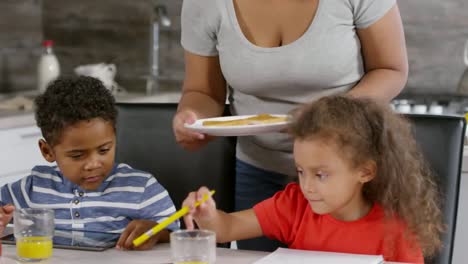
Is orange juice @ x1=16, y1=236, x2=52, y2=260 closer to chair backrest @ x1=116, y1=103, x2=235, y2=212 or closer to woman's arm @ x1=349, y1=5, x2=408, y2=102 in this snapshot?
chair backrest @ x1=116, y1=103, x2=235, y2=212

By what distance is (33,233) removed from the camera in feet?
5.68

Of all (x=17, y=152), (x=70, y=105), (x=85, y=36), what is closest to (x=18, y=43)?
(x=85, y=36)

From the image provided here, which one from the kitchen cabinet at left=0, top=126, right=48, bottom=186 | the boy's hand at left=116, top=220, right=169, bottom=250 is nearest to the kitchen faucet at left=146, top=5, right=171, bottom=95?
the kitchen cabinet at left=0, top=126, right=48, bottom=186

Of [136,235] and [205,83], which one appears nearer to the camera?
[136,235]

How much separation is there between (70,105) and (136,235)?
332 mm

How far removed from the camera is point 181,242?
5.22ft

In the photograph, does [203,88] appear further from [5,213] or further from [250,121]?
[5,213]

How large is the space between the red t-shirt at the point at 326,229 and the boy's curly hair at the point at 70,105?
0.40m

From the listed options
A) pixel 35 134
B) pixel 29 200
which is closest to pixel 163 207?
pixel 29 200

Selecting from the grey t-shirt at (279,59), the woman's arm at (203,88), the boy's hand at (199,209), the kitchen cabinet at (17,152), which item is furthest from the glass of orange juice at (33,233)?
the kitchen cabinet at (17,152)

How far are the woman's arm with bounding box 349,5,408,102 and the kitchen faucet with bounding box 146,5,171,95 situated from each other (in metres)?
2.48

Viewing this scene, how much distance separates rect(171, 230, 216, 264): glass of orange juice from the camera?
1.59 meters

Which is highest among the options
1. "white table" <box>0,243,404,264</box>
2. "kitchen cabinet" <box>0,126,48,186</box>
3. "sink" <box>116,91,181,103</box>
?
"sink" <box>116,91,181,103</box>

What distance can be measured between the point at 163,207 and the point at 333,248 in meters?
0.40
